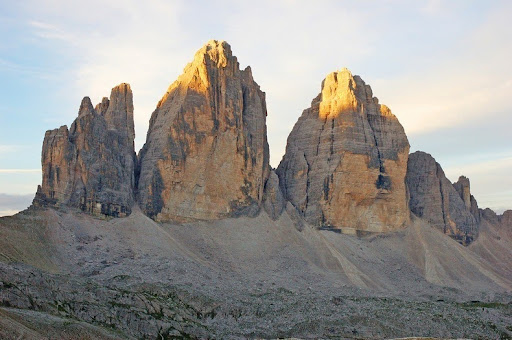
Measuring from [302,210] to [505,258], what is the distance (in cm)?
5598

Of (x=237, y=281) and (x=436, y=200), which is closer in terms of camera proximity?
(x=237, y=281)

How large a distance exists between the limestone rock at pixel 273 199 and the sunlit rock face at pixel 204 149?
145 cm

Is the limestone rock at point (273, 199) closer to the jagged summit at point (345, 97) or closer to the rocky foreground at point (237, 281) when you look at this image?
the rocky foreground at point (237, 281)

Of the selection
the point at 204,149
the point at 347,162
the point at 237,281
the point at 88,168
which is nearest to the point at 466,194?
the point at 347,162

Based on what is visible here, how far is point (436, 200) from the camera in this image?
180 metres

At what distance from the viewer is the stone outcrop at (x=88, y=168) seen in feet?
419

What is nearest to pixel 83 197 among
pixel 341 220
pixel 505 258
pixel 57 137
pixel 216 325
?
pixel 57 137

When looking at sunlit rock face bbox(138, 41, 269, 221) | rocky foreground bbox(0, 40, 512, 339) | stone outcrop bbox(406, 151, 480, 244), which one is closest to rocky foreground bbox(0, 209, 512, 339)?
rocky foreground bbox(0, 40, 512, 339)

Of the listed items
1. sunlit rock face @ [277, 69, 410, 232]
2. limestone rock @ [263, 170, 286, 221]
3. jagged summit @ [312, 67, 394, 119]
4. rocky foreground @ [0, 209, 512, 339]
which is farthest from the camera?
jagged summit @ [312, 67, 394, 119]

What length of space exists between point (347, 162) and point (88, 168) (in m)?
55.6

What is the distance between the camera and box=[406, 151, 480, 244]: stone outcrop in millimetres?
178750

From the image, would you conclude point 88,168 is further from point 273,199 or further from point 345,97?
point 345,97

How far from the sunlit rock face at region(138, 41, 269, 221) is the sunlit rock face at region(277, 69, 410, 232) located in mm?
15565

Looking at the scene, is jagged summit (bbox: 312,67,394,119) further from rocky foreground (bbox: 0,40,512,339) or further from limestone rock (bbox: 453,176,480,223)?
limestone rock (bbox: 453,176,480,223)
